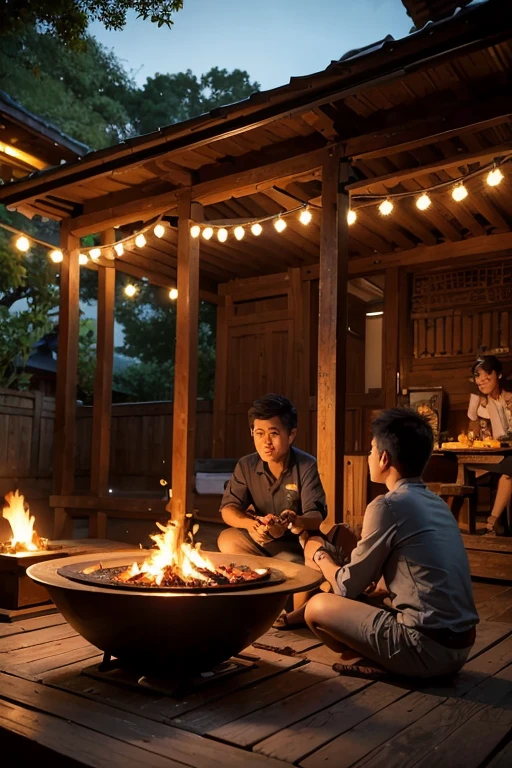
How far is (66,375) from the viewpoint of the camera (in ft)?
31.2

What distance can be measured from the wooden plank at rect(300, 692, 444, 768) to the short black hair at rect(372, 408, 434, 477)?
1.15 metres

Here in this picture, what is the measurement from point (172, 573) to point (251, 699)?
753 mm

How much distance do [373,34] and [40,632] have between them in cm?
19064

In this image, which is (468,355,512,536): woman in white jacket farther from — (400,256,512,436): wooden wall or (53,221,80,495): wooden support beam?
(53,221,80,495): wooden support beam

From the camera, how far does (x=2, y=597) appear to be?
18.1 feet

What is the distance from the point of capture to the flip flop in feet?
12.4

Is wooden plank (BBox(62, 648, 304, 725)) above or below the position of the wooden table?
below

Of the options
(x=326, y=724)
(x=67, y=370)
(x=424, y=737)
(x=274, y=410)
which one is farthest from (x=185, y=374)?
(x=424, y=737)

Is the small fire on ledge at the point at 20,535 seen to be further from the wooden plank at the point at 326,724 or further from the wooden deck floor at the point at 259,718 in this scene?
the wooden plank at the point at 326,724

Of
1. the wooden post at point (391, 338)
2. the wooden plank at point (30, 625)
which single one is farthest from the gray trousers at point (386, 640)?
the wooden post at point (391, 338)

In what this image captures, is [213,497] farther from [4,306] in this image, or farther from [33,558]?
[4,306]

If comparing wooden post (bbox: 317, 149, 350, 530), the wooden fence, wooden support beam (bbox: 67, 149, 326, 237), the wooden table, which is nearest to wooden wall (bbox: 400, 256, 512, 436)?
the wooden table

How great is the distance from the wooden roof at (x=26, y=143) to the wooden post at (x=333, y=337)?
15.1 feet

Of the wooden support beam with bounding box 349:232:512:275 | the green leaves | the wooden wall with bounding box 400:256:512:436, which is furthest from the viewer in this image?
the green leaves
